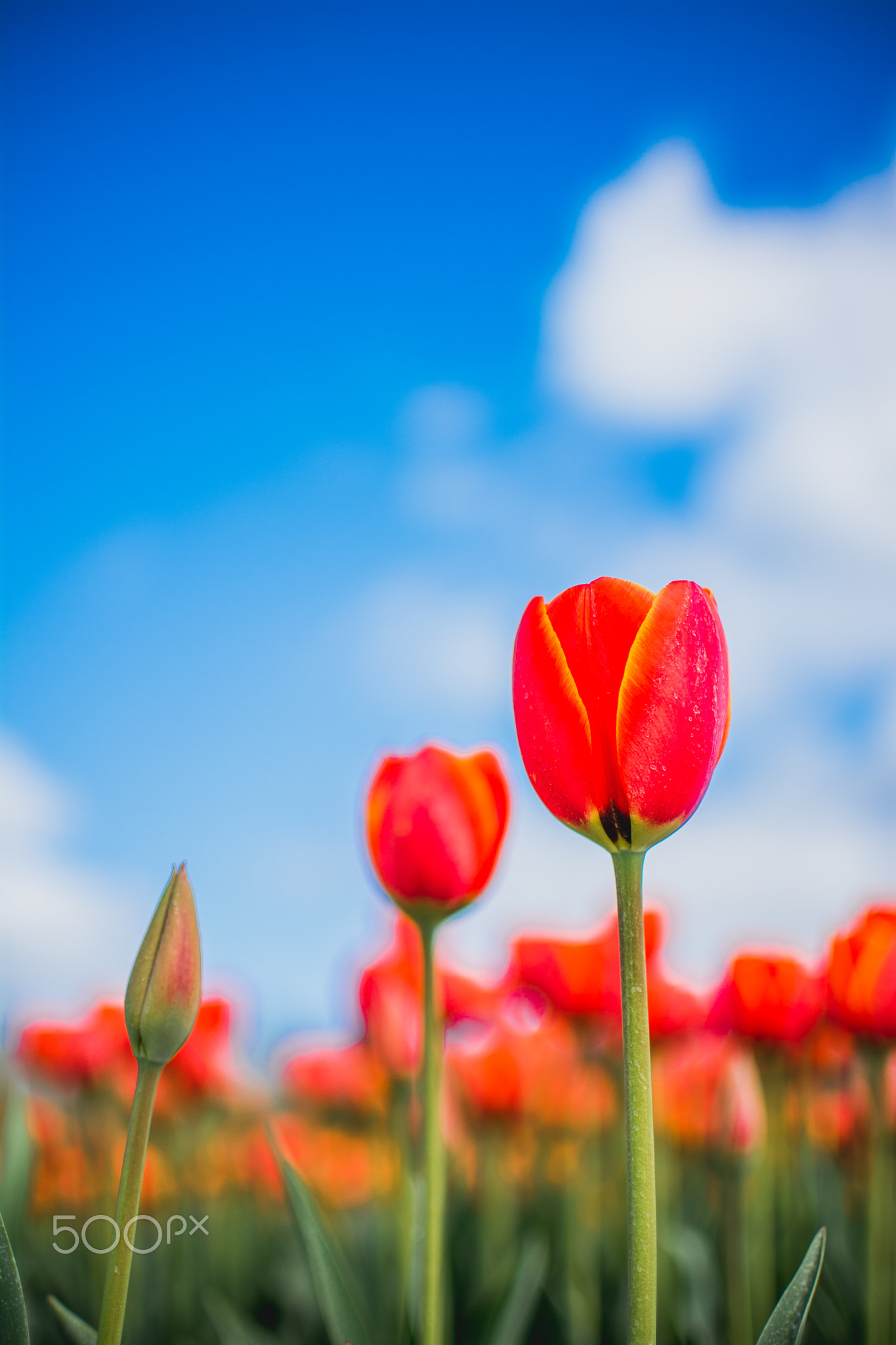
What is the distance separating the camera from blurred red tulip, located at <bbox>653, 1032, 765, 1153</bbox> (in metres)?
1.57

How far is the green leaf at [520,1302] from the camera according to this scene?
3.87 ft

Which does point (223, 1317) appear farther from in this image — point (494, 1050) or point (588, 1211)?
point (494, 1050)

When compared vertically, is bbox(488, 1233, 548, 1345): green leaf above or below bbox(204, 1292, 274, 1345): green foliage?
above

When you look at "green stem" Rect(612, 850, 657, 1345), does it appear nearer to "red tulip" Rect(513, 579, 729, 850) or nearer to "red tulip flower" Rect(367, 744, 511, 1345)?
"red tulip" Rect(513, 579, 729, 850)

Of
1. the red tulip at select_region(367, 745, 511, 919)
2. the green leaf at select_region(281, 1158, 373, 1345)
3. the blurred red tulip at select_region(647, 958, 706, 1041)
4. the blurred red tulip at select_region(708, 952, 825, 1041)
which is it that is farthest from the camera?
the blurred red tulip at select_region(647, 958, 706, 1041)

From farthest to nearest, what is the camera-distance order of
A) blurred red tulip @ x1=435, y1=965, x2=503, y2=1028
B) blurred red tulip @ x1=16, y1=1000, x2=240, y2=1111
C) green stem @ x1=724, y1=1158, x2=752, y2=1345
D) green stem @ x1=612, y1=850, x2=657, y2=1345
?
blurred red tulip @ x1=16, y1=1000, x2=240, y2=1111
blurred red tulip @ x1=435, y1=965, x2=503, y2=1028
green stem @ x1=724, y1=1158, x2=752, y2=1345
green stem @ x1=612, y1=850, x2=657, y2=1345

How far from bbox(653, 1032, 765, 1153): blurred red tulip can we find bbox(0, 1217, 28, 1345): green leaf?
1.18 metres

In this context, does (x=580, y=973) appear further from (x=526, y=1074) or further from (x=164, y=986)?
(x=164, y=986)

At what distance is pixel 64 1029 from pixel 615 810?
97.9 inches

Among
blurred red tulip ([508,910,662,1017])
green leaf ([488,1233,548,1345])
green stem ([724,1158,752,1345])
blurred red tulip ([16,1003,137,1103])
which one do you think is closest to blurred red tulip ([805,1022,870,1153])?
green stem ([724,1158,752,1345])

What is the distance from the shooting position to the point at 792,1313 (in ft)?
2.26

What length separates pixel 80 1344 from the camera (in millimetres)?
781

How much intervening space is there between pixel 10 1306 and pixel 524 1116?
6.29 ft

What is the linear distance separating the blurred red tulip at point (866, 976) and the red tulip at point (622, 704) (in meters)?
0.96
